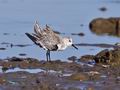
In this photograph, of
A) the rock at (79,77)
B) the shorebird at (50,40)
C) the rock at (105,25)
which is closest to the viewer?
the rock at (79,77)

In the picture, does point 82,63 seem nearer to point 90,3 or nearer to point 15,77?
point 15,77

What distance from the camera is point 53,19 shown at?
3303 centimetres

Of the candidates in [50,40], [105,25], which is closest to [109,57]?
[50,40]

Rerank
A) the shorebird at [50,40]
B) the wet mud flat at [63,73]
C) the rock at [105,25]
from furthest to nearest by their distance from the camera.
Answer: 1. the rock at [105,25]
2. the shorebird at [50,40]
3. the wet mud flat at [63,73]

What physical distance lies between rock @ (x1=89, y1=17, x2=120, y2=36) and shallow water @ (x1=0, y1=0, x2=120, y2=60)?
17.1 inches

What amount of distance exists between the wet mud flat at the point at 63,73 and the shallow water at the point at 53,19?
60.5 inches

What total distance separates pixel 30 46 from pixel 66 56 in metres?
2.80

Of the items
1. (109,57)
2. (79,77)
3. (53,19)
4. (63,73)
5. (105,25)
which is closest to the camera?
(79,77)

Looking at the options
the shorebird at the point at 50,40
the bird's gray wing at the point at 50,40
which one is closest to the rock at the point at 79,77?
the shorebird at the point at 50,40

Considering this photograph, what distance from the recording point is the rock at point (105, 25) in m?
31.3

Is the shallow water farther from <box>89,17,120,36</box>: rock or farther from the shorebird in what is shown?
the shorebird

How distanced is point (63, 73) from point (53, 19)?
50.2ft

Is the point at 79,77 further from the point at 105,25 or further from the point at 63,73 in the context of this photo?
the point at 105,25

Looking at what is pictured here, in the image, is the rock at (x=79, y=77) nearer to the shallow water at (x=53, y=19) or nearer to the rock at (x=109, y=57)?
the rock at (x=109, y=57)
